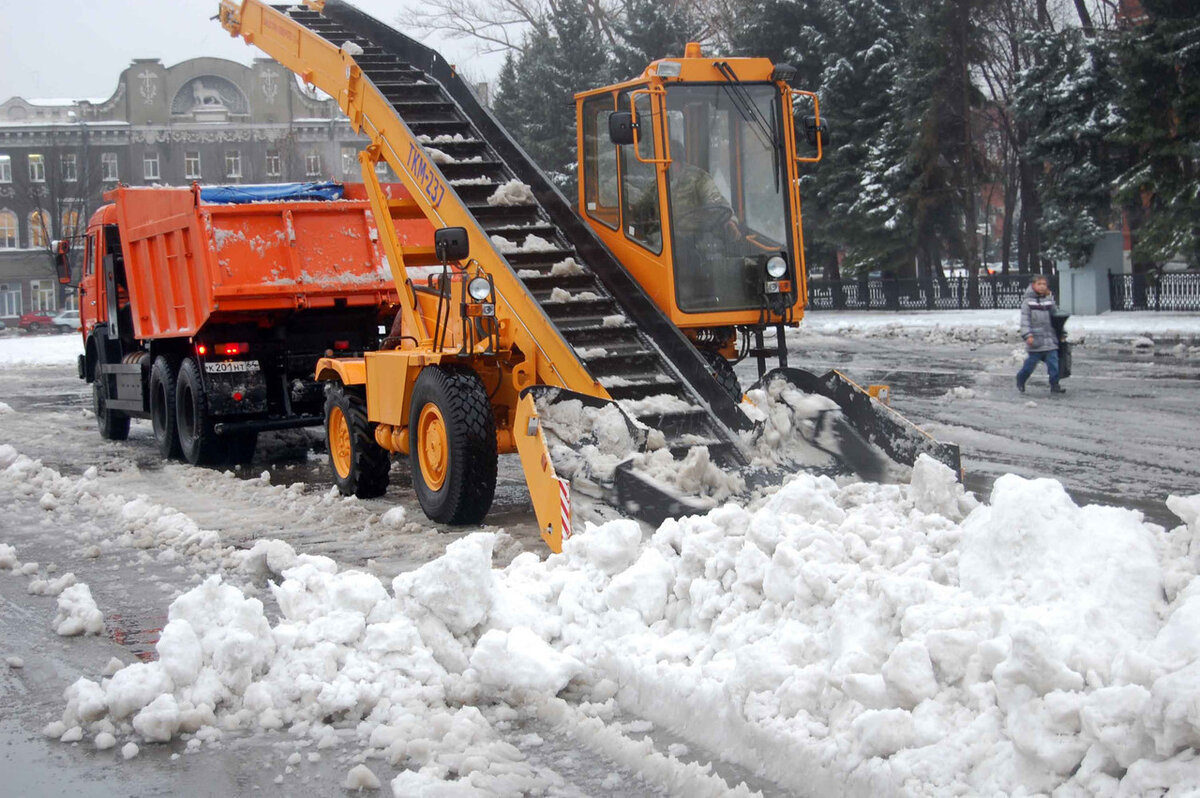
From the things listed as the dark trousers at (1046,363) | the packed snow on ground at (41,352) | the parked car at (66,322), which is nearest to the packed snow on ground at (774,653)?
the dark trousers at (1046,363)

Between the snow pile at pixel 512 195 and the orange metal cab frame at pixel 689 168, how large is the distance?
742mm

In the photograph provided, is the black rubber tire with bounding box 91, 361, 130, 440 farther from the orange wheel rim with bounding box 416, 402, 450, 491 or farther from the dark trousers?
the dark trousers

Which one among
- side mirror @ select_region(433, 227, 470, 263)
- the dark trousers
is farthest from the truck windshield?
the dark trousers

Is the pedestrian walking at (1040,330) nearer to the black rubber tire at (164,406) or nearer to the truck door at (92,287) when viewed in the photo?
the black rubber tire at (164,406)

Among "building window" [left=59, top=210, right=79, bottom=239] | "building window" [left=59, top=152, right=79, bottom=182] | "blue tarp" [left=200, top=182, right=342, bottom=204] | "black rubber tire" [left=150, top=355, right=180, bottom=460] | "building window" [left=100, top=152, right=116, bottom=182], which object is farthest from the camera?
"building window" [left=100, top=152, right=116, bottom=182]

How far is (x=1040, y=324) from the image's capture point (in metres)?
15.6

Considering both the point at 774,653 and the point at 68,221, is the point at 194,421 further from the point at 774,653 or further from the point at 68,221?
the point at 68,221

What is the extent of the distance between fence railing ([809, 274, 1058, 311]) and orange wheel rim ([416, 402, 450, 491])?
27.7 meters

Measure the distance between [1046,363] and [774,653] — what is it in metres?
12.2

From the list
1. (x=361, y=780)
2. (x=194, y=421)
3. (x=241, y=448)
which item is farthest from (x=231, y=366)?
(x=361, y=780)

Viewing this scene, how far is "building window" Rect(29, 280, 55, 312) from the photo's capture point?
72.7 metres

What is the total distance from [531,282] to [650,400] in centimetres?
138

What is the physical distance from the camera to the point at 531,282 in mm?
9000

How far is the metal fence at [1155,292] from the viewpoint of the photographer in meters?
29.1
